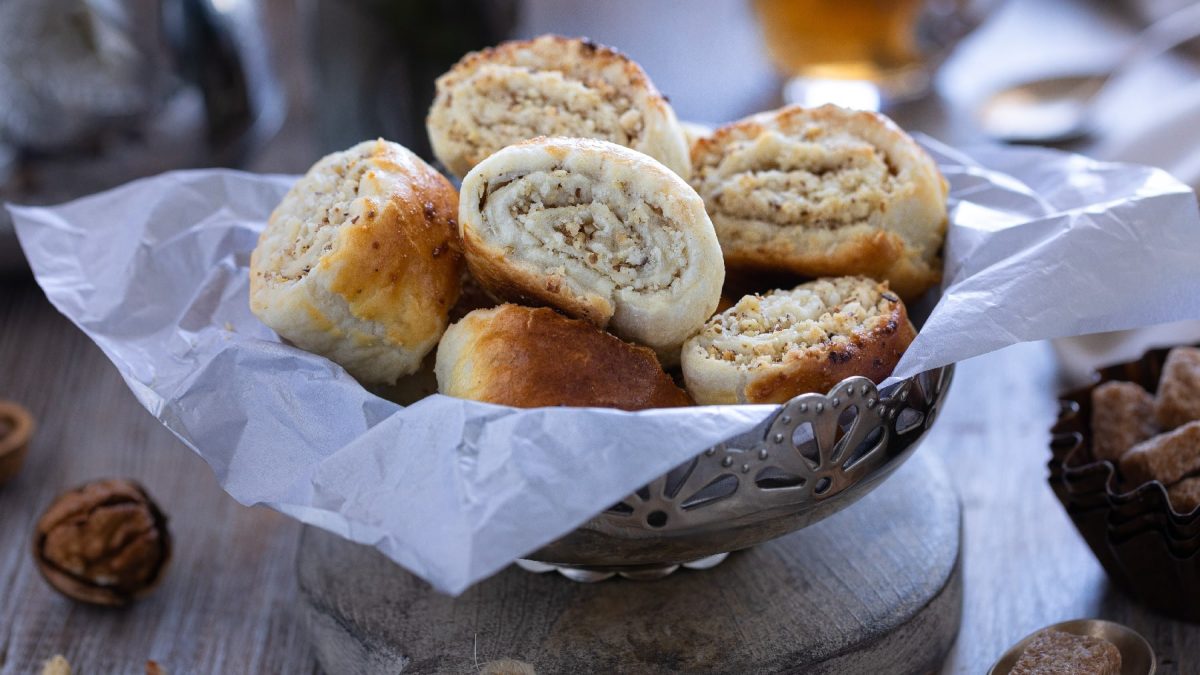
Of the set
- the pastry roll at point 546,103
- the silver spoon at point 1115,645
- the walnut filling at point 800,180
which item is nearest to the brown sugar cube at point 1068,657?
the silver spoon at point 1115,645

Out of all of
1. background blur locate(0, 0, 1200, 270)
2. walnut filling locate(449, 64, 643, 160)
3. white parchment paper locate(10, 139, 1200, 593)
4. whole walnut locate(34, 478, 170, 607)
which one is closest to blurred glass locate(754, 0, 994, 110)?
background blur locate(0, 0, 1200, 270)

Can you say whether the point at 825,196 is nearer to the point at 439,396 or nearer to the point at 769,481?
the point at 769,481

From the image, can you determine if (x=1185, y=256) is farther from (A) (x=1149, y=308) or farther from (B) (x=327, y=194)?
(B) (x=327, y=194)

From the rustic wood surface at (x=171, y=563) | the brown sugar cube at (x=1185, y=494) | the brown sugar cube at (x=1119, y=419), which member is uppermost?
the brown sugar cube at (x=1185, y=494)

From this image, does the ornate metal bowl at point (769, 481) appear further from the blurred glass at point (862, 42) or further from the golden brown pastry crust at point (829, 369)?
the blurred glass at point (862, 42)

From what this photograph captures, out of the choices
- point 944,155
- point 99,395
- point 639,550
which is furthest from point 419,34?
point 639,550

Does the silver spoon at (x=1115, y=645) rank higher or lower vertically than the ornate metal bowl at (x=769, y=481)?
lower

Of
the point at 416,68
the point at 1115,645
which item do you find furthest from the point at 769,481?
the point at 416,68
